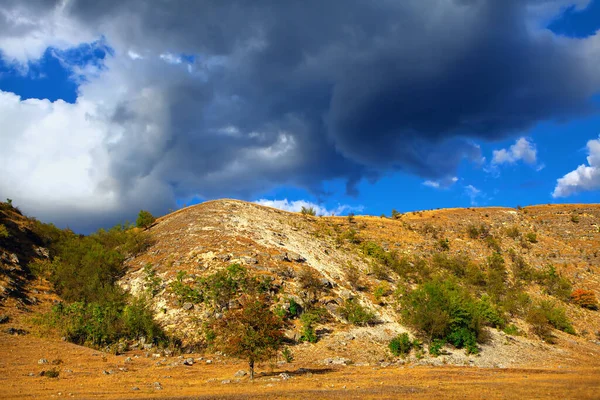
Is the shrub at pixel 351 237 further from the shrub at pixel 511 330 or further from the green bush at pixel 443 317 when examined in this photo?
the shrub at pixel 511 330

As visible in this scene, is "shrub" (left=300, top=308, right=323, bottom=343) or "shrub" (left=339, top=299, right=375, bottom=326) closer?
"shrub" (left=300, top=308, right=323, bottom=343)

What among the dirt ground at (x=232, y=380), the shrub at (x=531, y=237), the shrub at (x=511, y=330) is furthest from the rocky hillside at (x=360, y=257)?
the dirt ground at (x=232, y=380)

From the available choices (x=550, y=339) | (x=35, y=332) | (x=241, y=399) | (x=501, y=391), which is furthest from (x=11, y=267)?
(x=550, y=339)

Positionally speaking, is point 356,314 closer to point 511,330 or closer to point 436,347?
point 436,347

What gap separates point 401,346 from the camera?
90.4ft

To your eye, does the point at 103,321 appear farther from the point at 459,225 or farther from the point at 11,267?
the point at 459,225

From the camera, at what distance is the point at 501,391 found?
52.7ft

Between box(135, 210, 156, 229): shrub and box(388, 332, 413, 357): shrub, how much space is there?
37.1m

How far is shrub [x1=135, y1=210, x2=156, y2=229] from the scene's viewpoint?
51969 millimetres

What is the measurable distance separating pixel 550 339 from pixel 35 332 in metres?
41.5

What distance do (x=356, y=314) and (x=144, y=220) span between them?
34.2 meters

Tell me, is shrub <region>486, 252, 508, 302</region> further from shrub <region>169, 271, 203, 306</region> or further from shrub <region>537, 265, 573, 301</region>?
shrub <region>169, 271, 203, 306</region>

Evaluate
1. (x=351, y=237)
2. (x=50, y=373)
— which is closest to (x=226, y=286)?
(x=50, y=373)

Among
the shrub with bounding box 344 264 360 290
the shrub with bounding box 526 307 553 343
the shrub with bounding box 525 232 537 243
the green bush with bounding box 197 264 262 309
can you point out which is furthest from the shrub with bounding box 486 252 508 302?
the green bush with bounding box 197 264 262 309
